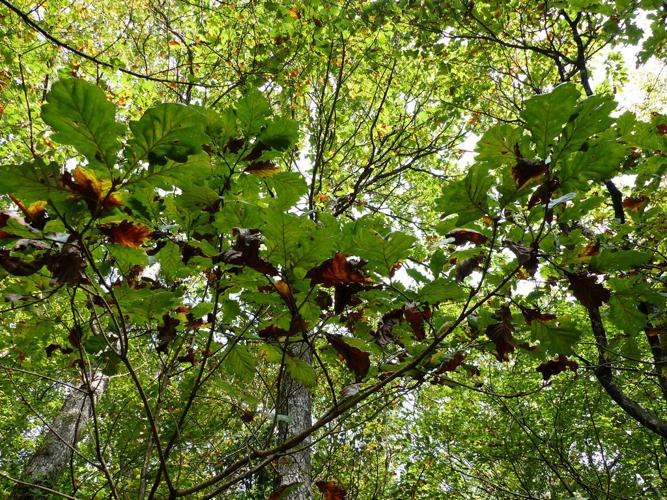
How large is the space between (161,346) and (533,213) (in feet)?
4.03

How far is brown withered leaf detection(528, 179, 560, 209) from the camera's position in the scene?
0.84 m

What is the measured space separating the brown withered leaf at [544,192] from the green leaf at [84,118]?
858 millimetres

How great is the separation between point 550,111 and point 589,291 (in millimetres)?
492

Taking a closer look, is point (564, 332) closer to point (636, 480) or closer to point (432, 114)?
point (432, 114)

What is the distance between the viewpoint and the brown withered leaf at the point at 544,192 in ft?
2.77

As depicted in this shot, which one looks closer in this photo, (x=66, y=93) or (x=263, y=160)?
(x=66, y=93)

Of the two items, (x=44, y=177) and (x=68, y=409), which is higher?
(x=68, y=409)

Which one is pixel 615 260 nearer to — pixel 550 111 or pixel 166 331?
pixel 550 111

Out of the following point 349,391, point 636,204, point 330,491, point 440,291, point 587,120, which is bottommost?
point 330,491

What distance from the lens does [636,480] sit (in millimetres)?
7492

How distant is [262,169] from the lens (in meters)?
1.17

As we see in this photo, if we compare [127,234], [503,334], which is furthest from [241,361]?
[503,334]

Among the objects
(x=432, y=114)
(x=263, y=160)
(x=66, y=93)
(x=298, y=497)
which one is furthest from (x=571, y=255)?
(x=432, y=114)

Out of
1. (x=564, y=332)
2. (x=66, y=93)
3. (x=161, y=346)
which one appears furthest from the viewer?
(x=161, y=346)
